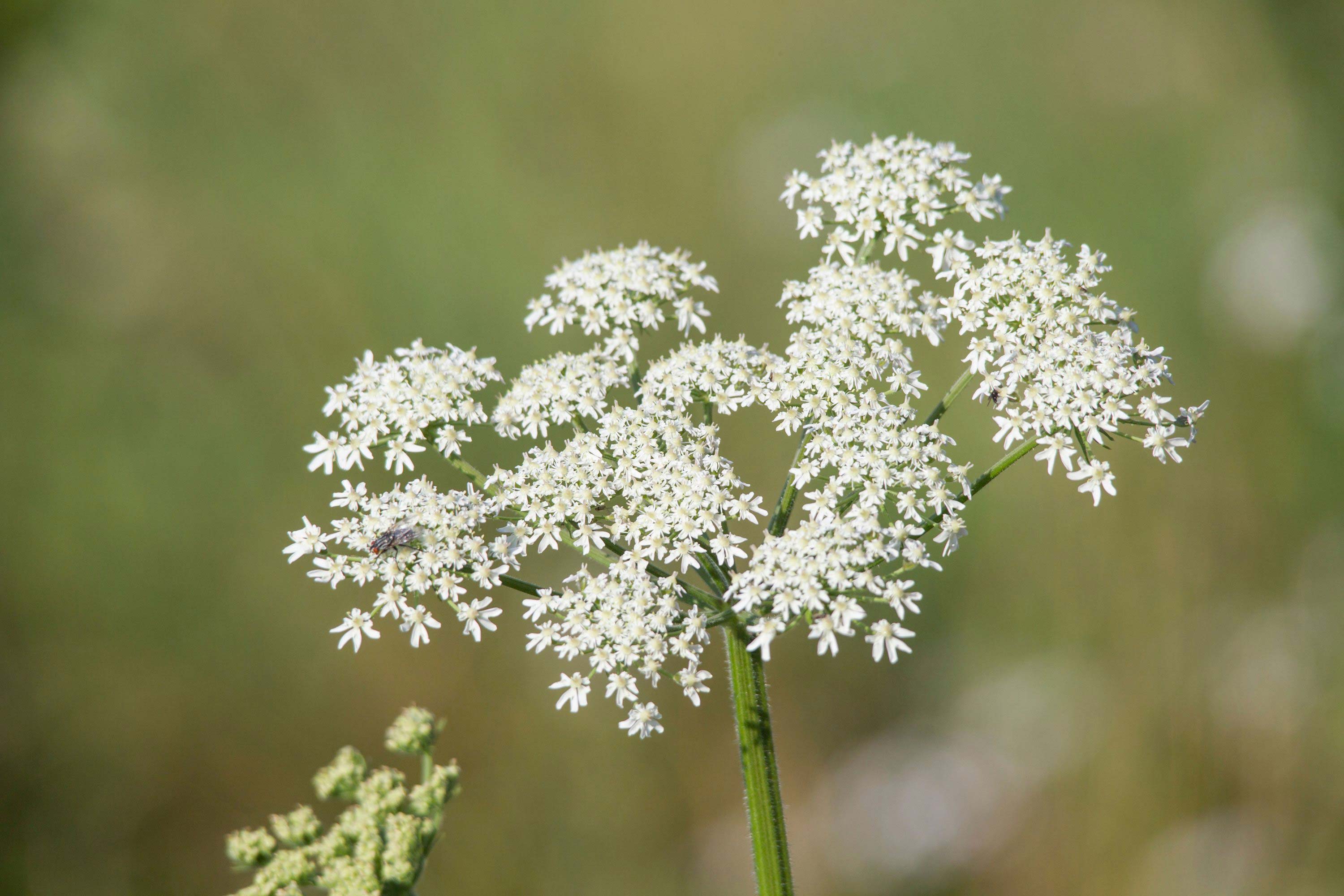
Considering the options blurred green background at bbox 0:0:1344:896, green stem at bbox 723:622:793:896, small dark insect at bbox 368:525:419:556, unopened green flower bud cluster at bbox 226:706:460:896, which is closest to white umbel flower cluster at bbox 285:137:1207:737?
small dark insect at bbox 368:525:419:556

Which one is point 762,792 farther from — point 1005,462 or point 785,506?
point 1005,462

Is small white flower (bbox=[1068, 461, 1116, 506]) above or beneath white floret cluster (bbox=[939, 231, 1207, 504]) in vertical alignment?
beneath

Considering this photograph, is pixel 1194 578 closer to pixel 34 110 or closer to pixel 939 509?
pixel 939 509

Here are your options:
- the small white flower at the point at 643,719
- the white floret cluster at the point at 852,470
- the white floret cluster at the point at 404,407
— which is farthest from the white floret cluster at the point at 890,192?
the small white flower at the point at 643,719

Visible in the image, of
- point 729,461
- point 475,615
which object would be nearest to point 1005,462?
point 729,461

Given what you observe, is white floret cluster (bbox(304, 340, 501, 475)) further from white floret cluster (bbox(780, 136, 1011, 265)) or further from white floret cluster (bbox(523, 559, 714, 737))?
white floret cluster (bbox(780, 136, 1011, 265))

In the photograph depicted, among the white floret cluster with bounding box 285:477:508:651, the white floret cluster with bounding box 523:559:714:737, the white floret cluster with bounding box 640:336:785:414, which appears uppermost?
the white floret cluster with bounding box 640:336:785:414
